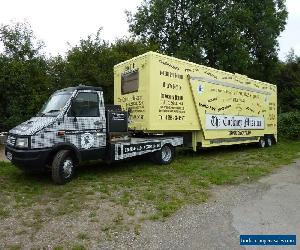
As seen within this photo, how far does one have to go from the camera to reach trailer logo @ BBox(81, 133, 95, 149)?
31.9 ft

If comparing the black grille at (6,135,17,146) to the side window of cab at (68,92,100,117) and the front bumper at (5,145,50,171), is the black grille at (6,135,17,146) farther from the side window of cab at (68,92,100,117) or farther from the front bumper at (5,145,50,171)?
the side window of cab at (68,92,100,117)

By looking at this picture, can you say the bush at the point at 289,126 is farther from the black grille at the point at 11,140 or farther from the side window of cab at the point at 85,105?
the black grille at the point at 11,140

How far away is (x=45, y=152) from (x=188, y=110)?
19.7 ft

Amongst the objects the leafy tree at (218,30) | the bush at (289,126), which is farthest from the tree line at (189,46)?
the bush at (289,126)

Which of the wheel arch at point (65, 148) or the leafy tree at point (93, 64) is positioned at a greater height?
the leafy tree at point (93, 64)

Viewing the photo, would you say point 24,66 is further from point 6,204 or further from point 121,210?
point 121,210

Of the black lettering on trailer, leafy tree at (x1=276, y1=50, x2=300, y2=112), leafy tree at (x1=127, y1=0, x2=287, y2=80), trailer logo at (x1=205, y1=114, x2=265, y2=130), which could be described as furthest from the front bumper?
leafy tree at (x1=276, y1=50, x2=300, y2=112)

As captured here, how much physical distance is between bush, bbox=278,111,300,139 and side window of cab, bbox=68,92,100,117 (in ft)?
59.5

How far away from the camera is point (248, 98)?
1678 cm

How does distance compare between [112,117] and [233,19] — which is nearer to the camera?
[112,117]

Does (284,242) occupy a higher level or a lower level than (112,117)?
lower

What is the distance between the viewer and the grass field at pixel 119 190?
268 inches

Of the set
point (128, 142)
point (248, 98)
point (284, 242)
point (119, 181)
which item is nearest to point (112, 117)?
point (128, 142)

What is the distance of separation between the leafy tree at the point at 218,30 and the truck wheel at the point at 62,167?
21434mm
